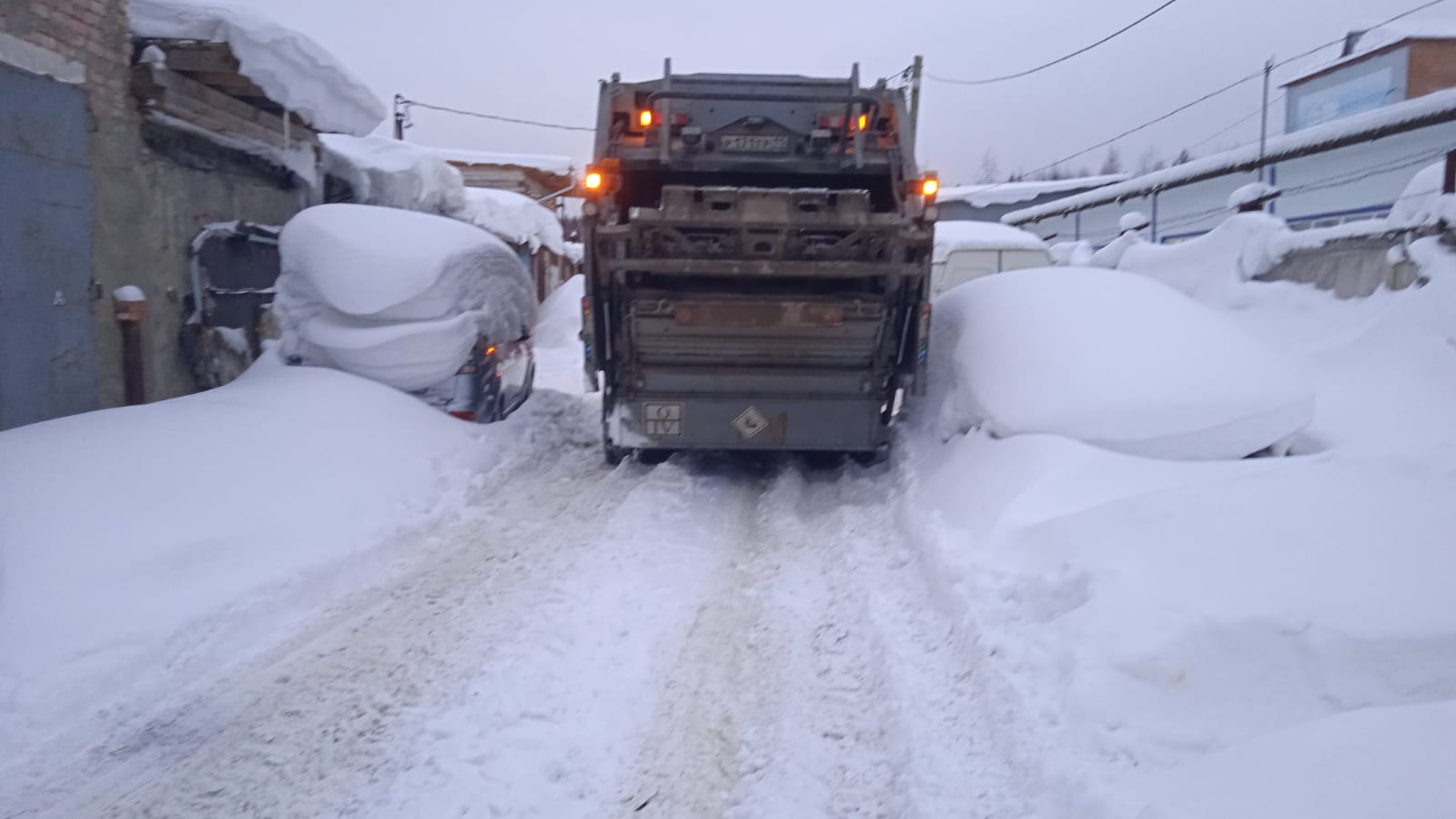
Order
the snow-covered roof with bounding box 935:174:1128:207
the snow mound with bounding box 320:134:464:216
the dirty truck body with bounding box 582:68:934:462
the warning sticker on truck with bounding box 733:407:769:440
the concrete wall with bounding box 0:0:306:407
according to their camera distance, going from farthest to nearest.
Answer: the snow-covered roof with bounding box 935:174:1128:207 < the snow mound with bounding box 320:134:464:216 < the warning sticker on truck with bounding box 733:407:769:440 < the concrete wall with bounding box 0:0:306:407 < the dirty truck body with bounding box 582:68:934:462

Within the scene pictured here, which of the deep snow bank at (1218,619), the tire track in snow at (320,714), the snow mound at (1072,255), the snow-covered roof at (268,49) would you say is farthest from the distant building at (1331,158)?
the snow-covered roof at (268,49)

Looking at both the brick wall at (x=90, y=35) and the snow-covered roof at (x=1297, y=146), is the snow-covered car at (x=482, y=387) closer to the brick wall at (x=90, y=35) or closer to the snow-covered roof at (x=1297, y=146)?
the brick wall at (x=90, y=35)

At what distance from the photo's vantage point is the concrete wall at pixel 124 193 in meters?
7.29

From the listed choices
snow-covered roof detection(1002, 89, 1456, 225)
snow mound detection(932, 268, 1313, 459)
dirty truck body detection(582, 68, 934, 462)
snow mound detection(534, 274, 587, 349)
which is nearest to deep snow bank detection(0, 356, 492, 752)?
dirty truck body detection(582, 68, 934, 462)

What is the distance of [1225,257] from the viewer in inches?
495

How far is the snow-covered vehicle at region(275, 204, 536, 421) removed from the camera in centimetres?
819

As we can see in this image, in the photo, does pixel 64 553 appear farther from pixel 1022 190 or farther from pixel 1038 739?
pixel 1022 190

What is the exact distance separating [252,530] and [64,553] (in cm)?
96

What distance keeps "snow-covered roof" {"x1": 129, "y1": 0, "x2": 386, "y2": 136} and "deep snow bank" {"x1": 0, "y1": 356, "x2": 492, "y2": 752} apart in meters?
2.74

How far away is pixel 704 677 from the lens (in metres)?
4.23

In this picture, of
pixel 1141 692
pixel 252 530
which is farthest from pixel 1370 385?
pixel 252 530

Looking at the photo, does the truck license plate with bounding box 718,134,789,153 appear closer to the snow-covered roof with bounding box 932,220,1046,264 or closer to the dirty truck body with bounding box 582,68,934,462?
the dirty truck body with bounding box 582,68,934,462

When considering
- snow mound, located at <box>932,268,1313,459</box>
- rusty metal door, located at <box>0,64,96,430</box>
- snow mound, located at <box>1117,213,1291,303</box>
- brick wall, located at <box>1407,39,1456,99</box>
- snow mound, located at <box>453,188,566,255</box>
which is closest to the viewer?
snow mound, located at <box>932,268,1313,459</box>

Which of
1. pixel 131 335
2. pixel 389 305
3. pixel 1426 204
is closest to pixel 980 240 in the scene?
pixel 1426 204
